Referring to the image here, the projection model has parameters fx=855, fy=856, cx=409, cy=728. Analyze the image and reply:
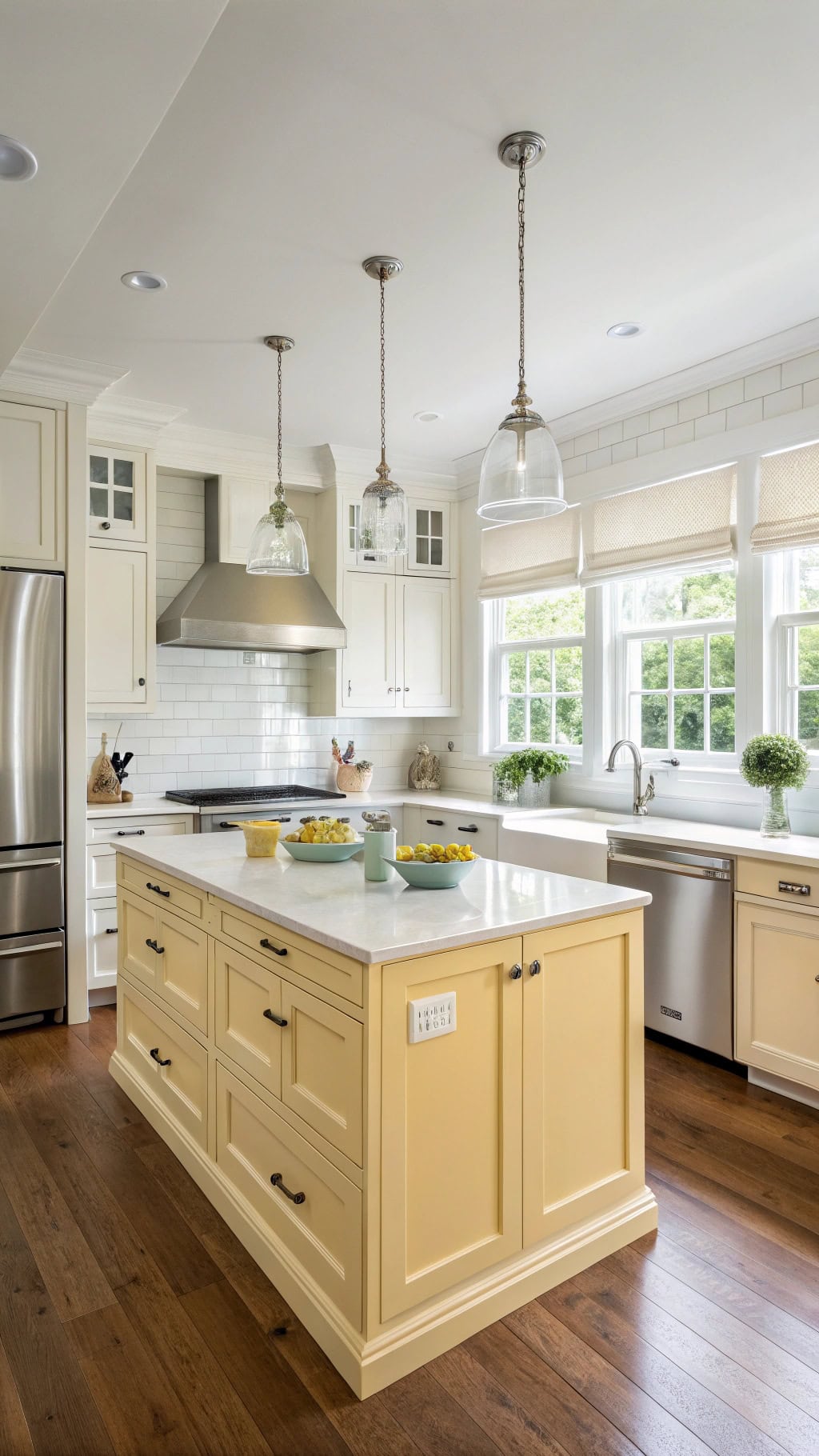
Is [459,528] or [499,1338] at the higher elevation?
[459,528]

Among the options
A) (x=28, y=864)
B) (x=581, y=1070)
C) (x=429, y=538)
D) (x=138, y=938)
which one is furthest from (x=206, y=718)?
(x=581, y=1070)

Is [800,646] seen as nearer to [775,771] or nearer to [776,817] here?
[775,771]

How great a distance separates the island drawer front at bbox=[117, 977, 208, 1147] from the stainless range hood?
1904 mm

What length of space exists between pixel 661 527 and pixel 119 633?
273 centimetres

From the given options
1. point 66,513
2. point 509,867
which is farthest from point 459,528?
point 509,867

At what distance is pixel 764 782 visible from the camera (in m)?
3.35

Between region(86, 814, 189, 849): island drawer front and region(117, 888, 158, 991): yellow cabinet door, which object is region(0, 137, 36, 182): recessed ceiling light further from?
region(86, 814, 189, 849): island drawer front

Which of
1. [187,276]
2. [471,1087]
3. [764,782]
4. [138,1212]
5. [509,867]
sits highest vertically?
[187,276]

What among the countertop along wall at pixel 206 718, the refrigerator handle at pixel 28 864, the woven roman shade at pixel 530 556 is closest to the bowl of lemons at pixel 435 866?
the refrigerator handle at pixel 28 864

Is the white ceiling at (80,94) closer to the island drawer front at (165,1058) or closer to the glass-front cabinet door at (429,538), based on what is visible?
the island drawer front at (165,1058)

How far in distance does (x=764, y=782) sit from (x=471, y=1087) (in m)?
2.00

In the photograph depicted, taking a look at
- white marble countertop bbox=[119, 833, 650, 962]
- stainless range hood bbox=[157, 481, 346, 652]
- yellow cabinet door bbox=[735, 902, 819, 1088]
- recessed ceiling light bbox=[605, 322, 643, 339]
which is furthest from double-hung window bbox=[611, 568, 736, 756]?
white marble countertop bbox=[119, 833, 650, 962]

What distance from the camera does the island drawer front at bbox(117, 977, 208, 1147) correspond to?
8.38ft

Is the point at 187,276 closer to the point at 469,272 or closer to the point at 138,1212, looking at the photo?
the point at 469,272
